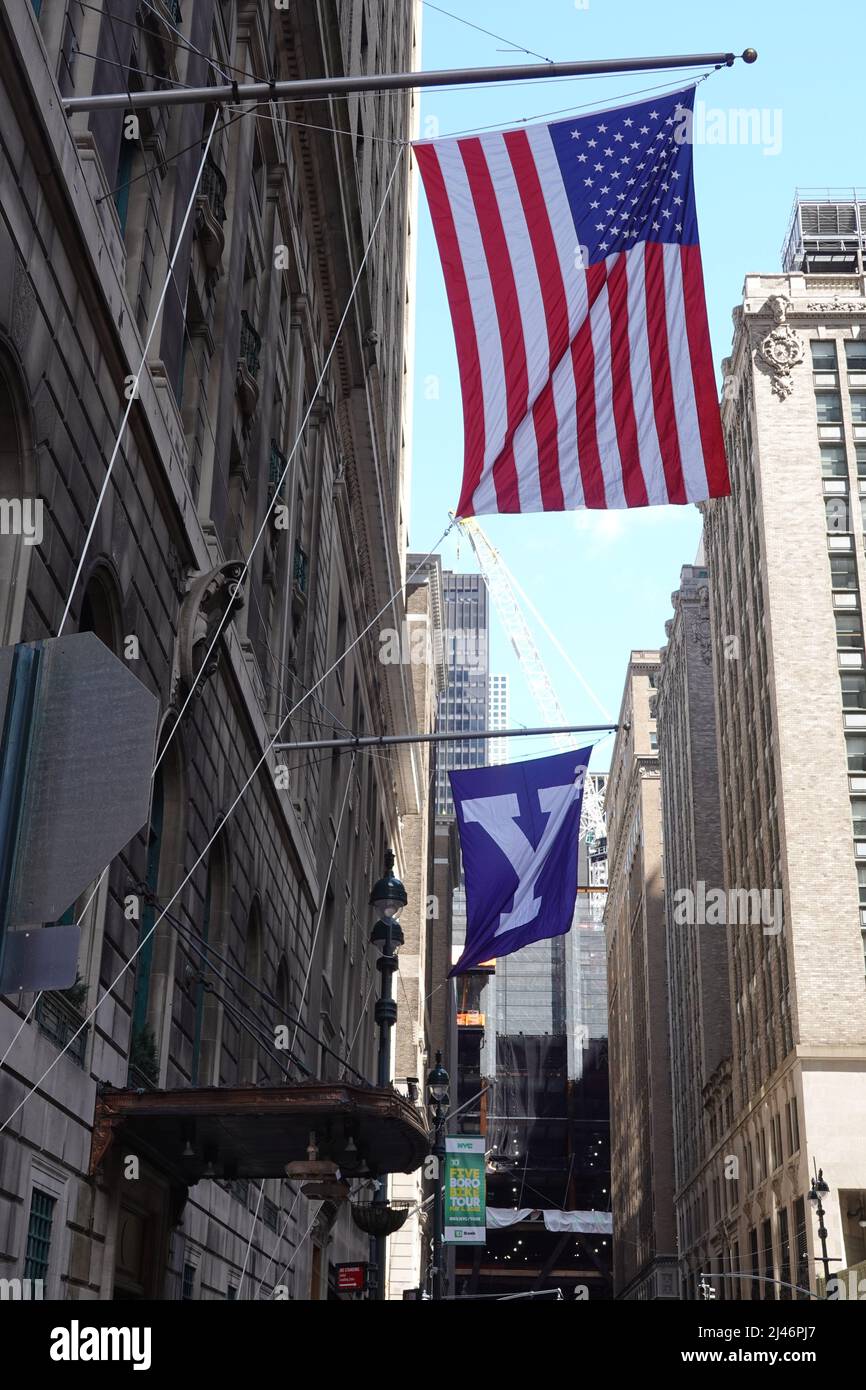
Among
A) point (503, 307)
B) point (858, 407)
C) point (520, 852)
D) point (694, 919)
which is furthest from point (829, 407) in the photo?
point (503, 307)

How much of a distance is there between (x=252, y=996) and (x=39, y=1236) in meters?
10.0

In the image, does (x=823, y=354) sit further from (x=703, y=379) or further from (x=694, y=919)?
(x=703, y=379)

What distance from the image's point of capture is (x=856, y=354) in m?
77.7

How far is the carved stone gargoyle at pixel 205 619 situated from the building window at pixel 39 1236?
579 centimetres

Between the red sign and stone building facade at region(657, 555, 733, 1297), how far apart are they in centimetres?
6347

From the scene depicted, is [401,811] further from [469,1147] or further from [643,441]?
[643,441]

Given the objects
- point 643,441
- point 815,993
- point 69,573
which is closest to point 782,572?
point 815,993

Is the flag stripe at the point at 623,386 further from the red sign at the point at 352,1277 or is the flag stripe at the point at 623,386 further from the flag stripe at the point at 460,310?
the red sign at the point at 352,1277

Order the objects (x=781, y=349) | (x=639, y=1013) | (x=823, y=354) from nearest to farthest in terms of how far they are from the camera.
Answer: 1. (x=781, y=349)
2. (x=823, y=354)
3. (x=639, y=1013)

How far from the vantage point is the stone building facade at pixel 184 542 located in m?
10.7

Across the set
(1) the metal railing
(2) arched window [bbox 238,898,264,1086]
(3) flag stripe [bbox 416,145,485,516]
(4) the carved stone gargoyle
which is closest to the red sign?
(2) arched window [bbox 238,898,264,1086]

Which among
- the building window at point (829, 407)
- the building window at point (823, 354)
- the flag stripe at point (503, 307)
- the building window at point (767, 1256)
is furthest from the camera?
the building window at point (823, 354)

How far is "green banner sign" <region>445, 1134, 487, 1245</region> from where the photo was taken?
134 feet

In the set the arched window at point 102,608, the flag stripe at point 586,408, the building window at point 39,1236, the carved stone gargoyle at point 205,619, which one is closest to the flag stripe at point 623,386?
the flag stripe at point 586,408
